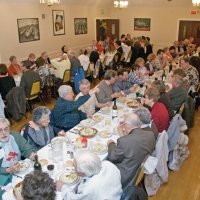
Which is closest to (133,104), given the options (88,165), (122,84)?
(122,84)

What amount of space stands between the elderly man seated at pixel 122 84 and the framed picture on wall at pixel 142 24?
7472 mm

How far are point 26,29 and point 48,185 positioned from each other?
7649 mm

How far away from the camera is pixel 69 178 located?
2.47 meters

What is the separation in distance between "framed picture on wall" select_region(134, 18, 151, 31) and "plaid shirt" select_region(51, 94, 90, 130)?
920 cm

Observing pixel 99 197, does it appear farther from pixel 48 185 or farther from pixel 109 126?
pixel 109 126

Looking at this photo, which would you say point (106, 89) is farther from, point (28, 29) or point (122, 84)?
point (28, 29)

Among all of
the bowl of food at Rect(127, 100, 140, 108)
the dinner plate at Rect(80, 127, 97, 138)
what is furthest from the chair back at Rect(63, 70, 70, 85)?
the dinner plate at Rect(80, 127, 97, 138)

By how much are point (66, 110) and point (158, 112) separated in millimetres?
1289

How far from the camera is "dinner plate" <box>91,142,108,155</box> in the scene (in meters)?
2.93

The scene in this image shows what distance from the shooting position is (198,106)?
6.41 meters

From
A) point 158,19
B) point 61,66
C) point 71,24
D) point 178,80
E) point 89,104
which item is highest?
point 158,19

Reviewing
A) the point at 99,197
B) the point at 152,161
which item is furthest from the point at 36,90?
the point at 99,197

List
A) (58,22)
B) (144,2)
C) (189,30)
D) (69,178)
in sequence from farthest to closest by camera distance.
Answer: (144,2) < (189,30) < (58,22) < (69,178)

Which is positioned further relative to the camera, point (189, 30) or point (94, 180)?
point (189, 30)
